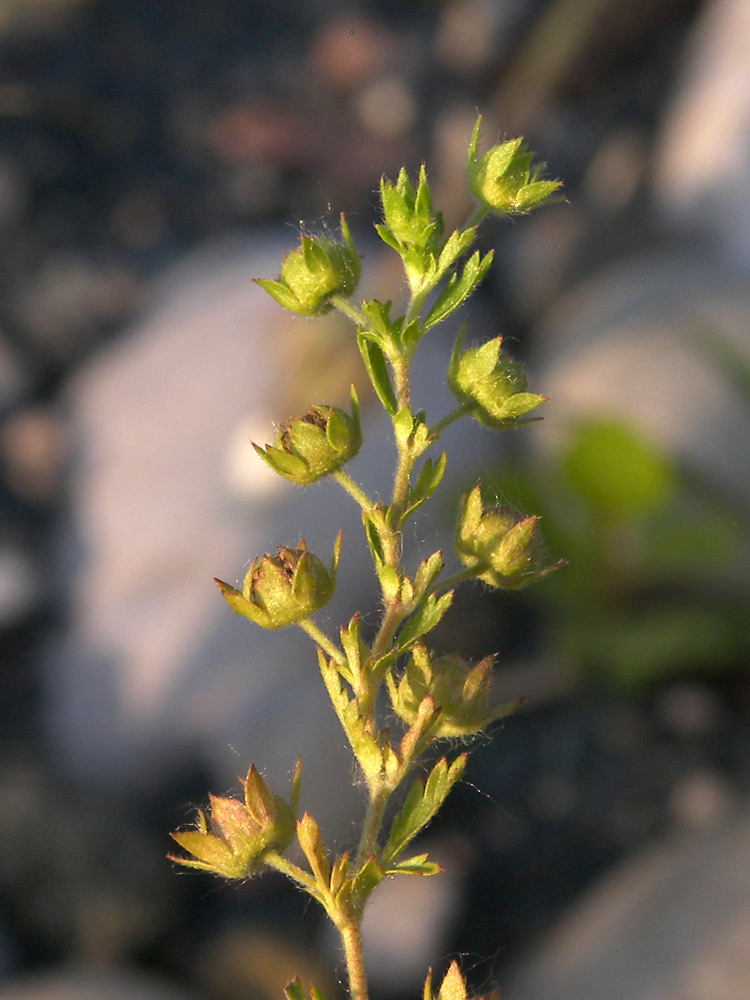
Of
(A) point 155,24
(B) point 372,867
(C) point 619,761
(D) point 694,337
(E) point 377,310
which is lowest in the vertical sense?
(C) point 619,761

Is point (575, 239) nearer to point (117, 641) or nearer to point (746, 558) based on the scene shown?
point (746, 558)

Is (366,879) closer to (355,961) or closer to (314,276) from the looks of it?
(355,961)

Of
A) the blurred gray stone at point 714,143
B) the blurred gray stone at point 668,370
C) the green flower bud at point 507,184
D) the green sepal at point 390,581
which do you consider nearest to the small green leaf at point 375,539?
the green sepal at point 390,581

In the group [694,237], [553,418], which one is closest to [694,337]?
[553,418]

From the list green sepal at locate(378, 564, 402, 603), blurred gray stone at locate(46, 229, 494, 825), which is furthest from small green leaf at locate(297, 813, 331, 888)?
blurred gray stone at locate(46, 229, 494, 825)

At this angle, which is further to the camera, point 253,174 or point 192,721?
point 253,174

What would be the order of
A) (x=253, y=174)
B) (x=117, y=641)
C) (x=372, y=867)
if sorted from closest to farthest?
1. (x=372, y=867)
2. (x=117, y=641)
3. (x=253, y=174)

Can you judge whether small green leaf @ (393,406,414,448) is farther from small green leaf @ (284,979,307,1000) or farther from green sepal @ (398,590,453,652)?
small green leaf @ (284,979,307,1000)
